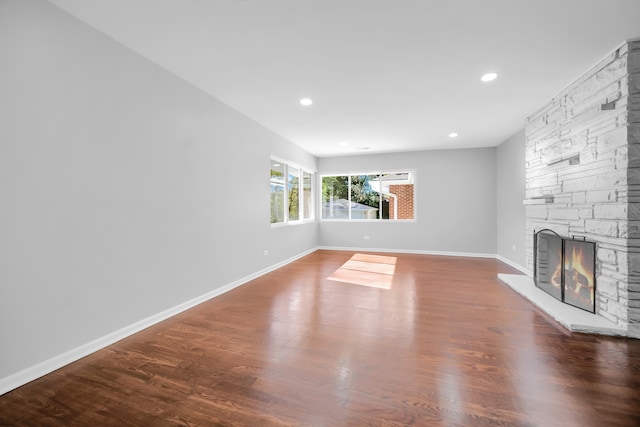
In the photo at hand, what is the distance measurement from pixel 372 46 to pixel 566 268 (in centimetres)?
332

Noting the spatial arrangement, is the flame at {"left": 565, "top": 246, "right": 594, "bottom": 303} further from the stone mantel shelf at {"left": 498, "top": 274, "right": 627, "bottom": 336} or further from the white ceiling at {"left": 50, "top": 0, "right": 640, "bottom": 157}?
the white ceiling at {"left": 50, "top": 0, "right": 640, "bottom": 157}

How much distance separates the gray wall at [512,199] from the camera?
4887 millimetres

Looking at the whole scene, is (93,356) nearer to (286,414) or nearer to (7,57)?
(286,414)

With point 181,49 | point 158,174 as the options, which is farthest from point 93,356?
point 181,49

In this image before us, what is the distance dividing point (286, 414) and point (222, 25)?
278cm

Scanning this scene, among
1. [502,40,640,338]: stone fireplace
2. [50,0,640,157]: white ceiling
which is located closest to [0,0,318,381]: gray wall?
[50,0,640,157]: white ceiling

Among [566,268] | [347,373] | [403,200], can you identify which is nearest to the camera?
[347,373]

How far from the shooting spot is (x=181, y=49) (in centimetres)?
247

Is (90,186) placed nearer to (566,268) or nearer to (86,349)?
(86,349)

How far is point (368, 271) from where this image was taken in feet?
16.3

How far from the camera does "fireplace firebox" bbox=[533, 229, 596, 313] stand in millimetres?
2783

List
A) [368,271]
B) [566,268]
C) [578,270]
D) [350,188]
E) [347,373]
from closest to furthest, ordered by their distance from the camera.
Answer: [347,373] → [578,270] → [566,268] → [368,271] → [350,188]

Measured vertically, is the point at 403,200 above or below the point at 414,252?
above

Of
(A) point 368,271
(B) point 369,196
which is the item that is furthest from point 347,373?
(B) point 369,196
